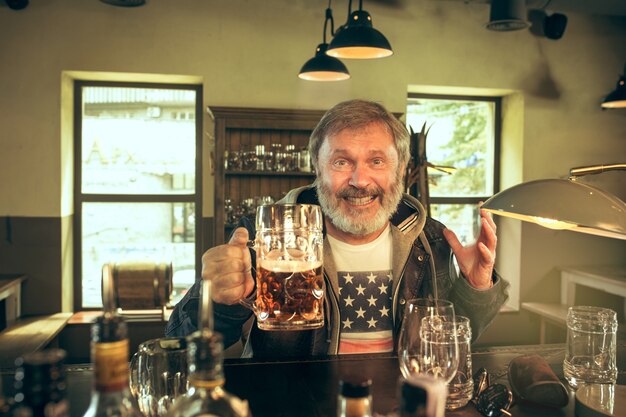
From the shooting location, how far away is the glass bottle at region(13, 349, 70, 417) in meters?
0.58

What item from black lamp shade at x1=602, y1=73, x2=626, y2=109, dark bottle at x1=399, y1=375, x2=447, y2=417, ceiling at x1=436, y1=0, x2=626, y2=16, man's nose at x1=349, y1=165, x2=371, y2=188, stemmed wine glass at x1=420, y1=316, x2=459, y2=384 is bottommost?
stemmed wine glass at x1=420, y1=316, x2=459, y2=384

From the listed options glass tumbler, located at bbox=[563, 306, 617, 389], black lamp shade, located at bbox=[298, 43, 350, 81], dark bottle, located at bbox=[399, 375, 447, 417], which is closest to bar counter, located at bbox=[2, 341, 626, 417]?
glass tumbler, located at bbox=[563, 306, 617, 389]

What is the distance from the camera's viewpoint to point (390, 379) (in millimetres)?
1359

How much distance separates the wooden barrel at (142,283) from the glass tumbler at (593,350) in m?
1.04

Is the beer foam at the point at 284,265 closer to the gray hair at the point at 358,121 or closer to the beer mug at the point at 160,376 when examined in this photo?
the beer mug at the point at 160,376

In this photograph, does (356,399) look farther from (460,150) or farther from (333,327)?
(460,150)

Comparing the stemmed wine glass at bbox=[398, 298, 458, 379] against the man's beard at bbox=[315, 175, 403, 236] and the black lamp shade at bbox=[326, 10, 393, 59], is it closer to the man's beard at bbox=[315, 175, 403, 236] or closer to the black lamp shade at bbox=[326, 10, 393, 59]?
the man's beard at bbox=[315, 175, 403, 236]

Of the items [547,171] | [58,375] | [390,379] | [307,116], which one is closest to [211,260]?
[390,379]

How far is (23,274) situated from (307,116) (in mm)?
2474

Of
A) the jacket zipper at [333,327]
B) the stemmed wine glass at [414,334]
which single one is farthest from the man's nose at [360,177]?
the stemmed wine glass at [414,334]

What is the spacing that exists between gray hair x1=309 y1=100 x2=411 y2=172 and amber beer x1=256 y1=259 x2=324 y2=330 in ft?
3.28

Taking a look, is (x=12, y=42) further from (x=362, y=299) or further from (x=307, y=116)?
(x=362, y=299)

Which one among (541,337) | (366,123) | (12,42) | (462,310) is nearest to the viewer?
(462,310)

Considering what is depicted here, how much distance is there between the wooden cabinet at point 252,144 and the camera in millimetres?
4473
